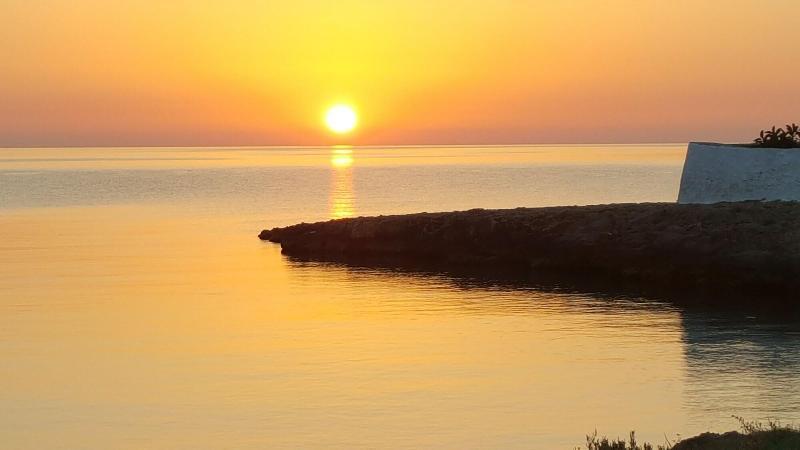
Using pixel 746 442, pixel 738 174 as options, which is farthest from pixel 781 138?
pixel 746 442

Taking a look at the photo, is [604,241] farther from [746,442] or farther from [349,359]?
[746,442]

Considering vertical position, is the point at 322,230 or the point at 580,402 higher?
the point at 322,230

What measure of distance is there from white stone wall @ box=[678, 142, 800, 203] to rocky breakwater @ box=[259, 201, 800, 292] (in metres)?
2.03

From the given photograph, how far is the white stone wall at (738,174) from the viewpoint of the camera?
50531 millimetres

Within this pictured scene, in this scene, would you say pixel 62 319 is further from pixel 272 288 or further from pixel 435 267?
pixel 435 267

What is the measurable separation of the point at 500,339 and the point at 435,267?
19196 mm

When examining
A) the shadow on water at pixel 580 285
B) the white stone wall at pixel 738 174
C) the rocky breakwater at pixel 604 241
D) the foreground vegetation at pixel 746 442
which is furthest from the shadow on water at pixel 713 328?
the white stone wall at pixel 738 174

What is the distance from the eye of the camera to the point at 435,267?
5106 centimetres

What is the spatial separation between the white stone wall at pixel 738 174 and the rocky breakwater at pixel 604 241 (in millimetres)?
2035

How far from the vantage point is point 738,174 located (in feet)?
170

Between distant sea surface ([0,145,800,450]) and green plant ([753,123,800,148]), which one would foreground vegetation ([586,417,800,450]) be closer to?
distant sea surface ([0,145,800,450])

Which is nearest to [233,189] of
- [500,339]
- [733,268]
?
[733,268]

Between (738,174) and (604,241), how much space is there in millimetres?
6832

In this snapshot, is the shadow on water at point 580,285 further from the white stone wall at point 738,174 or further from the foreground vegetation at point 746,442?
the foreground vegetation at point 746,442
